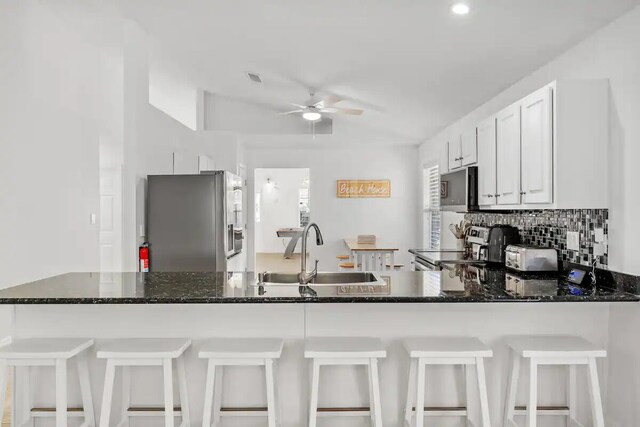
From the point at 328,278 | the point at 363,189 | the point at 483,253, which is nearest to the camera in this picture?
the point at 328,278

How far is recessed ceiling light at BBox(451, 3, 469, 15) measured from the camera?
3.02 metres

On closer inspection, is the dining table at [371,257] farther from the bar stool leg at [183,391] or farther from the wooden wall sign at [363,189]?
the bar stool leg at [183,391]

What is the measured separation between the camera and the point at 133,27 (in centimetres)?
402

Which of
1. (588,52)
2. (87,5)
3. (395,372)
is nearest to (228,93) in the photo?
(87,5)

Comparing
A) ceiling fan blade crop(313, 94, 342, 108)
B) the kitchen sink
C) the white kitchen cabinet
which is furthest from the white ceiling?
the kitchen sink

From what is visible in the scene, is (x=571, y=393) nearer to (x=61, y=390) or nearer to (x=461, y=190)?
(x=461, y=190)

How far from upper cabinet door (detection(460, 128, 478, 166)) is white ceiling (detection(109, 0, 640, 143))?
55 cm

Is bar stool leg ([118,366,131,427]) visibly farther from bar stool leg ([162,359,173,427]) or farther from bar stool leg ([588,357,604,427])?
bar stool leg ([588,357,604,427])

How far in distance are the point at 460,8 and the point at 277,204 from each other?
10.5 meters

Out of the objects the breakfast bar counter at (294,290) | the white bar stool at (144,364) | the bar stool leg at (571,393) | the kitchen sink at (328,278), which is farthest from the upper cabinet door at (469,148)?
the white bar stool at (144,364)

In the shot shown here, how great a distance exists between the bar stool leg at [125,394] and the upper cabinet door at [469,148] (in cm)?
302

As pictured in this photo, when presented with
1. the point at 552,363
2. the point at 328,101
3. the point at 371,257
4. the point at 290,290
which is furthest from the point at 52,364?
the point at 371,257

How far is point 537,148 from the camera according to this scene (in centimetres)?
303

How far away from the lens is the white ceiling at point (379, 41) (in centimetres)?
312
